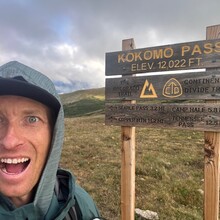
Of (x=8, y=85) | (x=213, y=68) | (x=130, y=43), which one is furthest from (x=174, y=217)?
(x=8, y=85)

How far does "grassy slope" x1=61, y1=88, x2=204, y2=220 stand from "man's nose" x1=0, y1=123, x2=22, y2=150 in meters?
6.06

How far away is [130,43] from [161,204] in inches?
199

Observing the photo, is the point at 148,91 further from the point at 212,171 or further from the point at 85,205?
the point at 85,205

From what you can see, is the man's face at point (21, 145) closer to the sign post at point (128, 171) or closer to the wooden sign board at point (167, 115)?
the wooden sign board at point (167, 115)

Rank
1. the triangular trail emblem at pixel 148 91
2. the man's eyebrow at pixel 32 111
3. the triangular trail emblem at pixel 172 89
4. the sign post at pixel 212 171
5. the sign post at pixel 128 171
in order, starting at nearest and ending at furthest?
the man's eyebrow at pixel 32 111 → the sign post at pixel 212 171 → the triangular trail emblem at pixel 172 89 → the triangular trail emblem at pixel 148 91 → the sign post at pixel 128 171

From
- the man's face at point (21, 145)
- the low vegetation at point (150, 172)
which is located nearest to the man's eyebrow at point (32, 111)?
the man's face at point (21, 145)

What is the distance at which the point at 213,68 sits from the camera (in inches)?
209

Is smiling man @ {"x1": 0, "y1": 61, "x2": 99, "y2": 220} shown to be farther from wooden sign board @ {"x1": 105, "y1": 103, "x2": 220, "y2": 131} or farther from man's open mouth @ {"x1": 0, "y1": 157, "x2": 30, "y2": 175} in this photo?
wooden sign board @ {"x1": 105, "y1": 103, "x2": 220, "y2": 131}

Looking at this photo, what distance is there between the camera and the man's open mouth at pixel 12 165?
7.51 feet

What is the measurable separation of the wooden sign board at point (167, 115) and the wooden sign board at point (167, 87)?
0.20 m

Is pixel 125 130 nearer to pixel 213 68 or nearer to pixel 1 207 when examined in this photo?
pixel 213 68

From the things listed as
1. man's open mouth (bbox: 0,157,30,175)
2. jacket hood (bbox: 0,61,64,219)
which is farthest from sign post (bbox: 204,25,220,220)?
man's open mouth (bbox: 0,157,30,175)

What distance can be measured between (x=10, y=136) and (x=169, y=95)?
3997mm

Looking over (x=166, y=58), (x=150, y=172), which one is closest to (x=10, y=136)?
(x=166, y=58)
